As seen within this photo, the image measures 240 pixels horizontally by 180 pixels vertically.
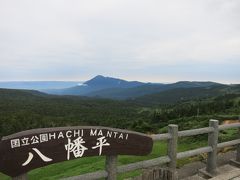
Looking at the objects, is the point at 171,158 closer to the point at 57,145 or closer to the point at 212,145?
the point at 212,145

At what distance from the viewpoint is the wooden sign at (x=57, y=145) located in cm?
462

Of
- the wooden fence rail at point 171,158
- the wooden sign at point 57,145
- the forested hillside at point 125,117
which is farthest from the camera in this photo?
the forested hillside at point 125,117

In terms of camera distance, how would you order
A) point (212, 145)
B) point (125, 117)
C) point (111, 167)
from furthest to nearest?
point (125, 117)
point (212, 145)
point (111, 167)

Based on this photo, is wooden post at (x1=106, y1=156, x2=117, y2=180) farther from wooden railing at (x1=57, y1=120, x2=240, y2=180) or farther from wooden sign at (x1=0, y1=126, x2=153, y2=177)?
wooden sign at (x1=0, y1=126, x2=153, y2=177)

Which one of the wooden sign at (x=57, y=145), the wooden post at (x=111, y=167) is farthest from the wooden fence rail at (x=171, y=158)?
the wooden sign at (x=57, y=145)

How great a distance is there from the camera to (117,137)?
583 cm

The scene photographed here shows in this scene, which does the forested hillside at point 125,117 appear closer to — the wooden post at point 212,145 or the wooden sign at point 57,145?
the wooden post at point 212,145

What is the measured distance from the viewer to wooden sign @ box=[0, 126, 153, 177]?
462cm

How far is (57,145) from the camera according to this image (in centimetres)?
504

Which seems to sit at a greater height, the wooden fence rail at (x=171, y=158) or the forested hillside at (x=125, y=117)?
the wooden fence rail at (x=171, y=158)

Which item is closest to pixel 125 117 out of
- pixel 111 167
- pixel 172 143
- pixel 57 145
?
pixel 172 143

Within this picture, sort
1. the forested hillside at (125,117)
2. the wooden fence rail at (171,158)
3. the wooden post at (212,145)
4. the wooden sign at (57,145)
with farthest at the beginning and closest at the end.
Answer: the forested hillside at (125,117) → the wooden post at (212,145) → the wooden fence rail at (171,158) → the wooden sign at (57,145)

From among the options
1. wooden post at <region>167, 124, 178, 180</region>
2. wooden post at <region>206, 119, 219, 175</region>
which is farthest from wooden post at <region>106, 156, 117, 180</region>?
wooden post at <region>206, 119, 219, 175</region>

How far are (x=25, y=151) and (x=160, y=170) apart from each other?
243 centimetres
